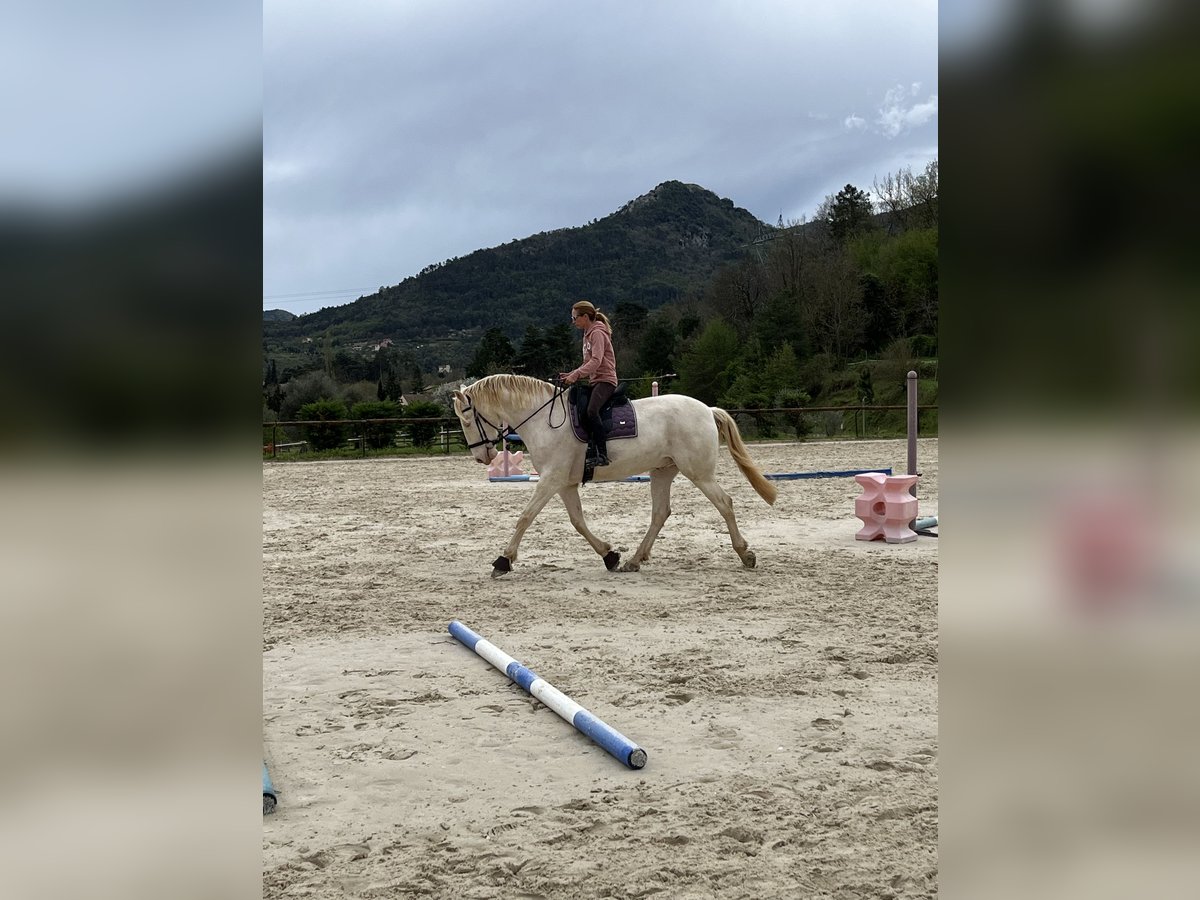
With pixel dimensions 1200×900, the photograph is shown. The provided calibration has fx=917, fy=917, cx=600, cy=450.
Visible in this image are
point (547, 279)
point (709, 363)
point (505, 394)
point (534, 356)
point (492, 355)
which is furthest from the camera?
point (547, 279)

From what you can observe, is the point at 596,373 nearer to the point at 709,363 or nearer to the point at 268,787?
the point at 268,787

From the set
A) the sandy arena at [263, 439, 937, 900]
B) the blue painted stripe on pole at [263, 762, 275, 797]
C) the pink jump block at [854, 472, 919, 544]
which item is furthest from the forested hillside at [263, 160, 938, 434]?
the blue painted stripe on pole at [263, 762, 275, 797]

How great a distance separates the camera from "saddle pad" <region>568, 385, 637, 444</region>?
6.71 meters

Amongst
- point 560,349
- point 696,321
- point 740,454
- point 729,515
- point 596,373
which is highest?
point 696,321

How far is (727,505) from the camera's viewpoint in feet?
22.9

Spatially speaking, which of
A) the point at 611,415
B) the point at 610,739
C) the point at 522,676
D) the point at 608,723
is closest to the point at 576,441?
the point at 611,415

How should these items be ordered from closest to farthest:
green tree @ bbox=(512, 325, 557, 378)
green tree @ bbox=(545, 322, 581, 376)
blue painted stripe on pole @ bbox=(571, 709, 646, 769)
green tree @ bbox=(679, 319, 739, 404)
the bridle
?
blue painted stripe on pole @ bbox=(571, 709, 646, 769) → the bridle → green tree @ bbox=(679, 319, 739, 404) → green tree @ bbox=(512, 325, 557, 378) → green tree @ bbox=(545, 322, 581, 376)

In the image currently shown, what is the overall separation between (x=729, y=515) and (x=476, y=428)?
2046mm

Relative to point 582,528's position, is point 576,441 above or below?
above

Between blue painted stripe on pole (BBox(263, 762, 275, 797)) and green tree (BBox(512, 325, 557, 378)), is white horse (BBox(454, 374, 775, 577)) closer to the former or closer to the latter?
blue painted stripe on pole (BBox(263, 762, 275, 797))

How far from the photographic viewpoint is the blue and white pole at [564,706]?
304 cm

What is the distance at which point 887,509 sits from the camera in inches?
309
